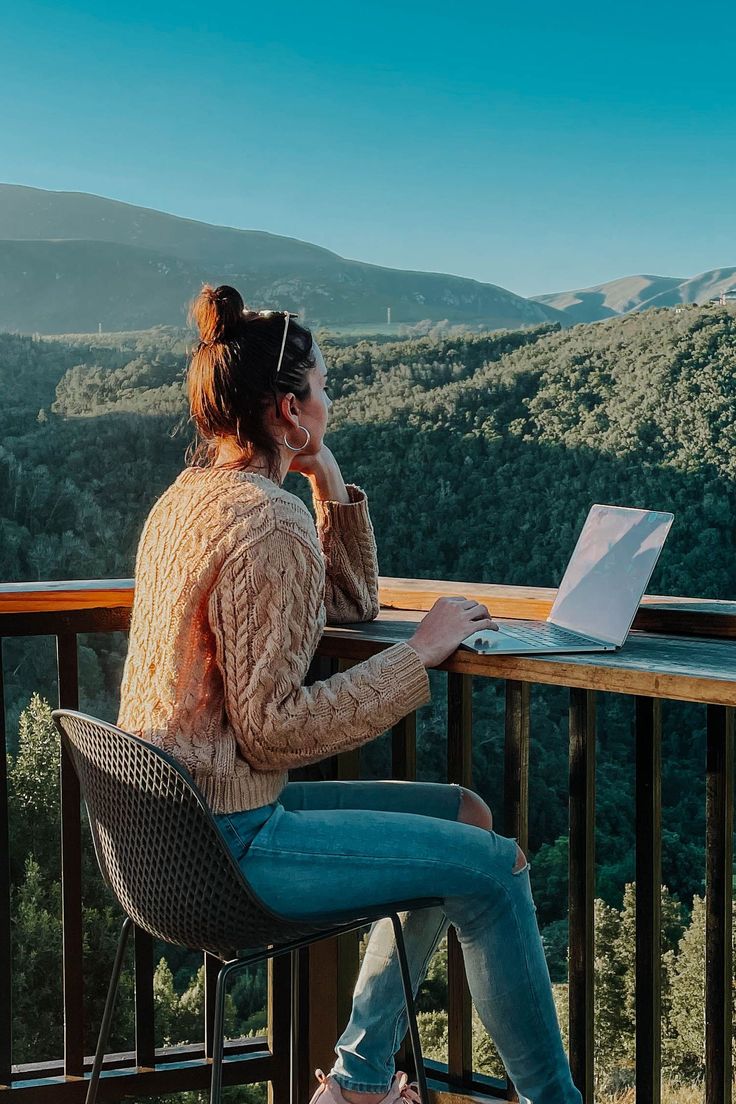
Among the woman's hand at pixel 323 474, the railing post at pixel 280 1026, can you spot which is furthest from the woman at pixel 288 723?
the railing post at pixel 280 1026

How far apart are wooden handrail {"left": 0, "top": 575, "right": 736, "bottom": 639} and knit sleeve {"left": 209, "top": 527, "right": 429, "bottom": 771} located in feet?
1.51

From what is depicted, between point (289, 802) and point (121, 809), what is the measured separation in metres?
0.39

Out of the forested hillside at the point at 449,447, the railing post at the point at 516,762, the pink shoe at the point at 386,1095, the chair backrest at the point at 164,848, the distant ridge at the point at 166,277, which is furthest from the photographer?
the distant ridge at the point at 166,277

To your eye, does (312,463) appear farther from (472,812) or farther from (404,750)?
(472,812)

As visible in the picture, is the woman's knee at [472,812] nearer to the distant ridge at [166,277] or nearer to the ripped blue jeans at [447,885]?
the ripped blue jeans at [447,885]

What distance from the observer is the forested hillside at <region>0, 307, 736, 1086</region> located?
17.8m

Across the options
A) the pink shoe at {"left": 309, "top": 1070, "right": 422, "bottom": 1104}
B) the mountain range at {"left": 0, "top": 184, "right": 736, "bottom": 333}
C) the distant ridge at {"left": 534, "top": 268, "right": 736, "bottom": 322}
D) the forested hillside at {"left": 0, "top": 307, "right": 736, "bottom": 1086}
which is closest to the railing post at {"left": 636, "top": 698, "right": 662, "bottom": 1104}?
the pink shoe at {"left": 309, "top": 1070, "right": 422, "bottom": 1104}

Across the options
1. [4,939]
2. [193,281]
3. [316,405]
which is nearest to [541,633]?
[316,405]

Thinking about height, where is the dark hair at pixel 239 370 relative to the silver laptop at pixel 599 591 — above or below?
above

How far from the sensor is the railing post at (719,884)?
4.82 feet

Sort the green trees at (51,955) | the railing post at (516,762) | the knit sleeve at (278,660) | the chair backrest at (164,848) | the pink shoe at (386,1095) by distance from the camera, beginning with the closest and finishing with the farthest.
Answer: the chair backrest at (164,848), the knit sleeve at (278,660), the pink shoe at (386,1095), the railing post at (516,762), the green trees at (51,955)

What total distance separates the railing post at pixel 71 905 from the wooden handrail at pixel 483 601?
7 centimetres

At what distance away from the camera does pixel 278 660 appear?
1307mm

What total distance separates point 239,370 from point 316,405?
14 cm
